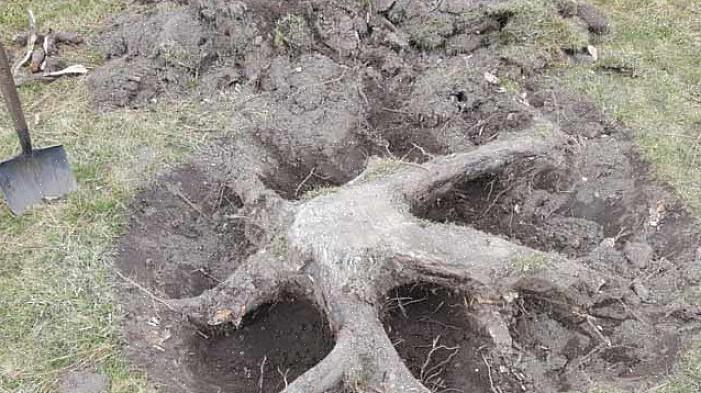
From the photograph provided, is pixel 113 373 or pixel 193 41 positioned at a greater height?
pixel 193 41

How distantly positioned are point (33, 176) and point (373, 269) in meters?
2.19

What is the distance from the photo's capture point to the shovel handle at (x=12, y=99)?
157 inches

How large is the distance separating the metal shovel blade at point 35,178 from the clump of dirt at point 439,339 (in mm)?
2166

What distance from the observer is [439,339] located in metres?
3.96

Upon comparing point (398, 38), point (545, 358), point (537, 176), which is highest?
point (398, 38)

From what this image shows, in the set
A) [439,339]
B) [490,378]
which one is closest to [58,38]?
[439,339]

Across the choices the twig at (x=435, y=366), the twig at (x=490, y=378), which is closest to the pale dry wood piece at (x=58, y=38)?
the twig at (x=435, y=366)

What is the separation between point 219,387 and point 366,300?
866 mm

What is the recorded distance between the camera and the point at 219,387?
3.67 metres

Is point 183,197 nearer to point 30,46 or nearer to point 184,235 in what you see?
point 184,235

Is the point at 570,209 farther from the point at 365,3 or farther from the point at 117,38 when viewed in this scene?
the point at 117,38

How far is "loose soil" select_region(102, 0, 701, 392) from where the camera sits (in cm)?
385

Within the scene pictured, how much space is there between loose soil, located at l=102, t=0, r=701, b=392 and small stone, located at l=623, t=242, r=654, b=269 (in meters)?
0.01

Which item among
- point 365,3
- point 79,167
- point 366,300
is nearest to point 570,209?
point 366,300
